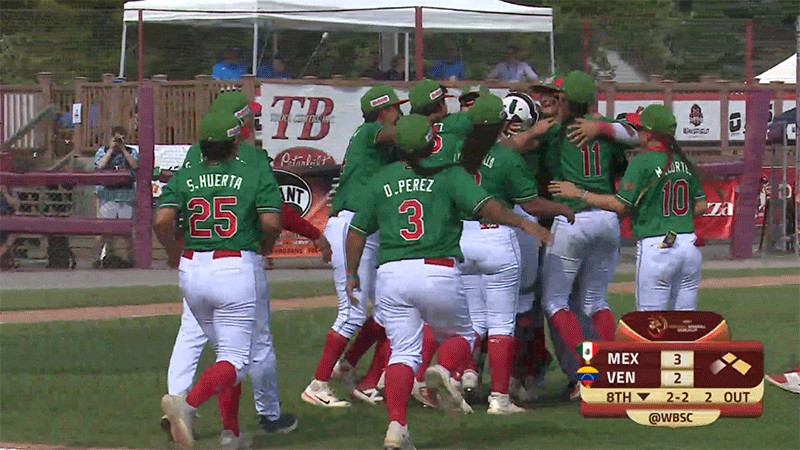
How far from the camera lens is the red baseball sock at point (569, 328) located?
36.8 feet

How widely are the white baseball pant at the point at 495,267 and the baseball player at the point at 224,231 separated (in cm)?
183

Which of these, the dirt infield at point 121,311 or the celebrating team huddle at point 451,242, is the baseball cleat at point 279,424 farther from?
the dirt infield at point 121,311

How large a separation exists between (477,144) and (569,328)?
158cm

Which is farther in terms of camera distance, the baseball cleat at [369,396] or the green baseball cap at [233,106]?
the baseball cleat at [369,396]

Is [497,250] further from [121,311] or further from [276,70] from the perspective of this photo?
[276,70]

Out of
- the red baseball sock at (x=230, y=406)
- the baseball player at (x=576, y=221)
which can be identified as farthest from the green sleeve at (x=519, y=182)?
the red baseball sock at (x=230, y=406)

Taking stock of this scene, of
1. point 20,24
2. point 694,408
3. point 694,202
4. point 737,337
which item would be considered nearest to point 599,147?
point 694,202

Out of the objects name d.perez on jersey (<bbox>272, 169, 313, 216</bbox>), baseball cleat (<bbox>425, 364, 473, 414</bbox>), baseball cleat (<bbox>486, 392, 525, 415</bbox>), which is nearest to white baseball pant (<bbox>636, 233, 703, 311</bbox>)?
baseball cleat (<bbox>486, 392, 525, 415</bbox>)

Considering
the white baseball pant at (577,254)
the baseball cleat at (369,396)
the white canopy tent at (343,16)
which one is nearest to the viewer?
the white baseball pant at (577,254)

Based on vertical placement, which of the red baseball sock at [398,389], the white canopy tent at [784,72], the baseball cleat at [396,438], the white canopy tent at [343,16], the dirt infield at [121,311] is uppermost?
the white canopy tent at [343,16]

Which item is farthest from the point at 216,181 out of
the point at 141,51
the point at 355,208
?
the point at 141,51

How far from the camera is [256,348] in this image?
9.83m

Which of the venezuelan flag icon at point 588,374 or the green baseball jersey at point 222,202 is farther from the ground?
the green baseball jersey at point 222,202

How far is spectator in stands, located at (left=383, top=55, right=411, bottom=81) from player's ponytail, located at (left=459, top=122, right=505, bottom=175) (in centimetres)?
1194
